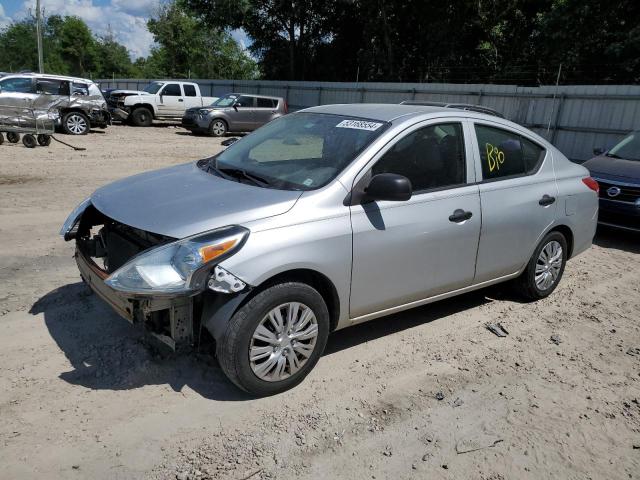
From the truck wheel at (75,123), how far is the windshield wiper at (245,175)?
50.8ft

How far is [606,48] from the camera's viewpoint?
20312 mm

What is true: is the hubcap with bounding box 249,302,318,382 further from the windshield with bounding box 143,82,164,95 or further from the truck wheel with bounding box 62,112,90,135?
the windshield with bounding box 143,82,164,95

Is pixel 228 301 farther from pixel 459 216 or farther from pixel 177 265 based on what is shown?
pixel 459 216

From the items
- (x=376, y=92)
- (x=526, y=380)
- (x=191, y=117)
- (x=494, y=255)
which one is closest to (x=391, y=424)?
(x=526, y=380)

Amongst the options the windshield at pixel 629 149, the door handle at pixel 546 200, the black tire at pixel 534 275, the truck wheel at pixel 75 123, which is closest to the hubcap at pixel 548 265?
the black tire at pixel 534 275

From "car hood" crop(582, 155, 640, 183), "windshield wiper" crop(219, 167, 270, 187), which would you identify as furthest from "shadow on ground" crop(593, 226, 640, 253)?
"windshield wiper" crop(219, 167, 270, 187)

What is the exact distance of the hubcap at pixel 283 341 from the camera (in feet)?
10.5

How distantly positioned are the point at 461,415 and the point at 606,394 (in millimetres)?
1103

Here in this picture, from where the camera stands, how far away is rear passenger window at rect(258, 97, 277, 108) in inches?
846

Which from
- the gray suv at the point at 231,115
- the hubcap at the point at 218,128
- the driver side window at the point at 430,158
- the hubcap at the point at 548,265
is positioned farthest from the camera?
the hubcap at the point at 218,128

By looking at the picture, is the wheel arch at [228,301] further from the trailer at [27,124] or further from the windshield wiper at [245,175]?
the trailer at [27,124]

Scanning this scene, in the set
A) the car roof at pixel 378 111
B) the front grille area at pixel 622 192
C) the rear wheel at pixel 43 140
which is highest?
the car roof at pixel 378 111

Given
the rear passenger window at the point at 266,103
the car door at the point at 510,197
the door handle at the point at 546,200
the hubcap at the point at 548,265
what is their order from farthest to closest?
the rear passenger window at the point at 266,103, the hubcap at the point at 548,265, the door handle at the point at 546,200, the car door at the point at 510,197

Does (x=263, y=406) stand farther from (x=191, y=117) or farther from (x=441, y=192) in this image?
(x=191, y=117)
